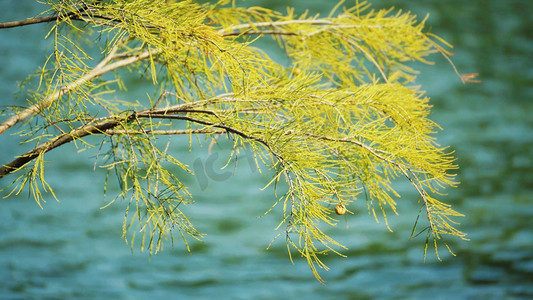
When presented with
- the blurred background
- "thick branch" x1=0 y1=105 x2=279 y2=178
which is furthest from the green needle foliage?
the blurred background

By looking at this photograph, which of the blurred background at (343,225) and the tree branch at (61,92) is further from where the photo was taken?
the blurred background at (343,225)

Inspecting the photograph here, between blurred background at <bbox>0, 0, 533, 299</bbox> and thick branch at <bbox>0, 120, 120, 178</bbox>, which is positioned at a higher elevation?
blurred background at <bbox>0, 0, 533, 299</bbox>

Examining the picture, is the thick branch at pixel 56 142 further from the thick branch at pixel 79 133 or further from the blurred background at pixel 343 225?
the blurred background at pixel 343 225

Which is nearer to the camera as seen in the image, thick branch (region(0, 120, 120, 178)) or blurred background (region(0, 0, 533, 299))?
thick branch (region(0, 120, 120, 178))

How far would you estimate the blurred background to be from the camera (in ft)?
12.3

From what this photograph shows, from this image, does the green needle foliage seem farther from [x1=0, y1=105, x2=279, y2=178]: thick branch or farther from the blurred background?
the blurred background

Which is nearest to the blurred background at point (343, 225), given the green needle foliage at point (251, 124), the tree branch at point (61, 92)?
the tree branch at point (61, 92)

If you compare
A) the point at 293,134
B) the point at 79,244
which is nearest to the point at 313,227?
the point at 293,134

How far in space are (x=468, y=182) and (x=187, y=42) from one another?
3.81m

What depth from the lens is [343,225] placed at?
169 inches

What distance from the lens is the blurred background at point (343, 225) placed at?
147 inches

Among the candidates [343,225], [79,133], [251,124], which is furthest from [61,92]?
[343,225]

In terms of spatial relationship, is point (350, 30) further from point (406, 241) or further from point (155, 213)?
point (406, 241)

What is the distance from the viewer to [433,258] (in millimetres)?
3863
